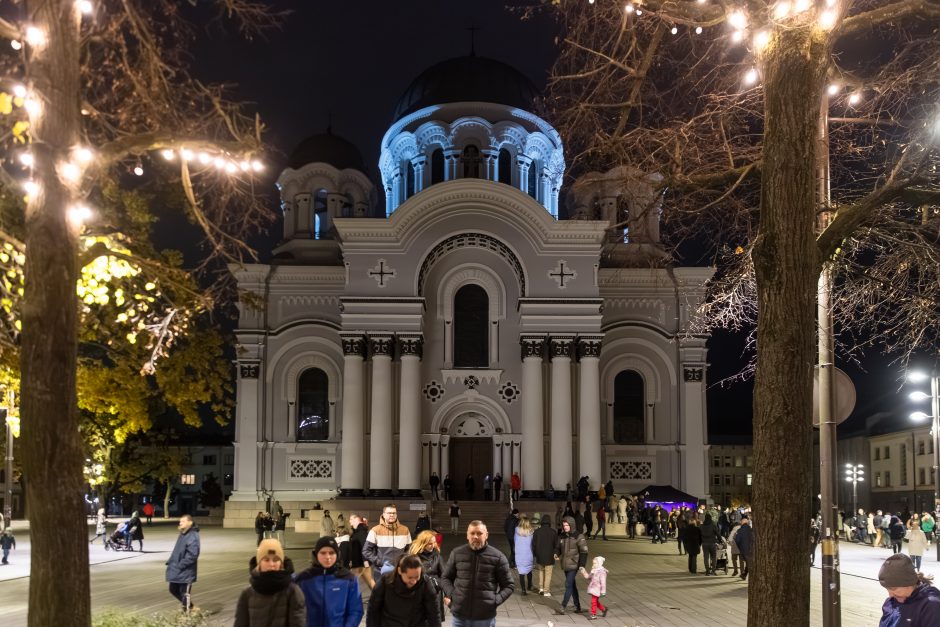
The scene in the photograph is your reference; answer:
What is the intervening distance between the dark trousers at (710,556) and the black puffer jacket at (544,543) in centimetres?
600

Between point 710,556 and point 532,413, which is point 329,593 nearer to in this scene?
point 710,556

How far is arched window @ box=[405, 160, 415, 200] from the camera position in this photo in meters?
45.0

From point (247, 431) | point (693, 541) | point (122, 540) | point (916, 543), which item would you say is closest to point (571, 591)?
point (693, 541)

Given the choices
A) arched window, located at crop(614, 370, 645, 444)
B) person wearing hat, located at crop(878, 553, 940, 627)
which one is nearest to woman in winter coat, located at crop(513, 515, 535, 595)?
person wearing hat, located at crop(878, 553, 940, 627)

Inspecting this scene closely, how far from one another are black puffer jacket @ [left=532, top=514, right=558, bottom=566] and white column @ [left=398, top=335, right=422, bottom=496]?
19432 mm

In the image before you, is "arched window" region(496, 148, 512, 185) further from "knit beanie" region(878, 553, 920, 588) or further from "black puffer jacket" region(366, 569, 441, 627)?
"knit beanie" region(878, 553, 920, 588)

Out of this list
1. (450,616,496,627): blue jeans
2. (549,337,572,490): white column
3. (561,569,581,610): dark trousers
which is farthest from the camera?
(549,337,572,490): white column

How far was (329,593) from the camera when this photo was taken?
8062mm

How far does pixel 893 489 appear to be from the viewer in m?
66.4

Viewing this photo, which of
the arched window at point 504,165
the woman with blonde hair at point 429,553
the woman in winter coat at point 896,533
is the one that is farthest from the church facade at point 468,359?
the woman with blonde hair at point 429,553

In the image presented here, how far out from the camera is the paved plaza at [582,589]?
15.3 meters

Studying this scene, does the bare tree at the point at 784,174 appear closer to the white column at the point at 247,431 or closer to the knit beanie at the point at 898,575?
the knit beanie at the point at 898,575

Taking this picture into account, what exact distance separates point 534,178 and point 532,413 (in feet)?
39.6

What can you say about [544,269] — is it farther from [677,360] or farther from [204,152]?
[204,152]
